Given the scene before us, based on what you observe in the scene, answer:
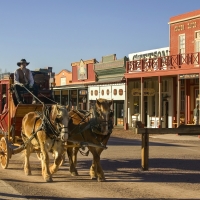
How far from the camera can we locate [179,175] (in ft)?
40.7

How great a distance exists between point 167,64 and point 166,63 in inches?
5.4

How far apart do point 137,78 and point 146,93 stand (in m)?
1.31

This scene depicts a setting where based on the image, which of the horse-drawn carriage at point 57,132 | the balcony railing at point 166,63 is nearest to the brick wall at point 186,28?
the balcony railing at point 166,63

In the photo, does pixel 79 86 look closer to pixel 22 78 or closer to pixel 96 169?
pixel 22 78

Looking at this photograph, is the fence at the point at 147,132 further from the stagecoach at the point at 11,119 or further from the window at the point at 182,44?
the window at the point at 182,44

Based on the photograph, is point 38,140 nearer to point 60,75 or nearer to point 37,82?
point 37,82

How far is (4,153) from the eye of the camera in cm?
1350

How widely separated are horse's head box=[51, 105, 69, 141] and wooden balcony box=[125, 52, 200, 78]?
17.7 meters

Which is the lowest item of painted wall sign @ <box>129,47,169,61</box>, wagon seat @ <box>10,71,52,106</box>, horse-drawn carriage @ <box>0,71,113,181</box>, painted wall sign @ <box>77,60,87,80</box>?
horse-drawn carriage @ <box>0,71,113,181</box>

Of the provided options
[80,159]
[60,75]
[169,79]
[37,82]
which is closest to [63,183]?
[80,159]

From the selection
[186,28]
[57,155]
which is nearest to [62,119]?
[57,155]

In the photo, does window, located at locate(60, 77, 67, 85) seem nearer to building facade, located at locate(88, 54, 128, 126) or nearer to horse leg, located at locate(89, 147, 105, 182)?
building facade, located at locate(88, 54, 128, 126)

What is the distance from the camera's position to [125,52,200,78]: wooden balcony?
28467 mm

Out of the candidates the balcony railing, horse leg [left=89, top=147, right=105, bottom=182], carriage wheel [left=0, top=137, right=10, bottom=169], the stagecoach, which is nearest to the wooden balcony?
the balcony railing
